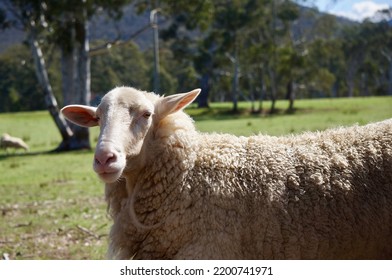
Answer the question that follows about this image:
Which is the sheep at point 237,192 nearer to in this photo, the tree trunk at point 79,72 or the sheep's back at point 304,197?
the sheep's back at point 304,197

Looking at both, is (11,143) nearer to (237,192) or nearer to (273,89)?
(237,192)

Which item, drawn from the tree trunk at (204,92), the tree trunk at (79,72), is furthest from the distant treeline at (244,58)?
the tree trunk at (79,72)

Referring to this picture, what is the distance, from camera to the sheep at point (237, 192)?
14.0 ft

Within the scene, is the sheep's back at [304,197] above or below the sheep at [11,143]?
above

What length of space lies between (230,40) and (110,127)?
125 ft

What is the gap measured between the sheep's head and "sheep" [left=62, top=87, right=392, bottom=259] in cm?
1

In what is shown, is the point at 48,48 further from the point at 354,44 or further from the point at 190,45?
the point at 354,44

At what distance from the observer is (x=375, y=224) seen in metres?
4.34

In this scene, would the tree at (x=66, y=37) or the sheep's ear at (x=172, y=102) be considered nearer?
the sheep's ear at (x=172, y=102)

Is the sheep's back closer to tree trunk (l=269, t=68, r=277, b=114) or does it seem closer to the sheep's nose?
the sheep's nose

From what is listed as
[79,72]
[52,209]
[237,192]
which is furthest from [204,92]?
[237,192]

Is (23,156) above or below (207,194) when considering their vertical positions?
below

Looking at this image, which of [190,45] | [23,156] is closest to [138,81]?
[190,45]

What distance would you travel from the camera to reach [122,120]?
14.1 feet
